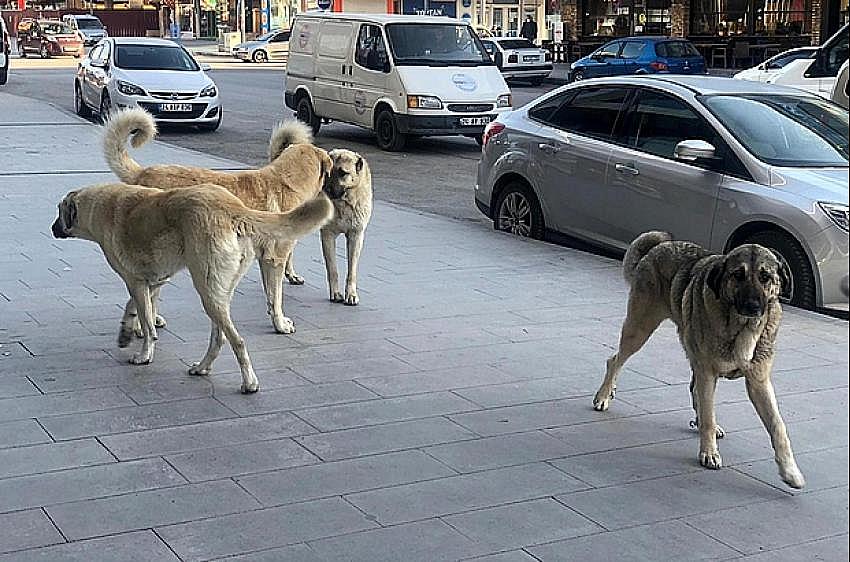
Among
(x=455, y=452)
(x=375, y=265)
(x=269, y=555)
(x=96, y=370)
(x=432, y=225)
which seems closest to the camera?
(x=269, y=555)

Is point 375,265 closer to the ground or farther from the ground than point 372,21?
closer to the ground

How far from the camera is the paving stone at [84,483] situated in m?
4.66

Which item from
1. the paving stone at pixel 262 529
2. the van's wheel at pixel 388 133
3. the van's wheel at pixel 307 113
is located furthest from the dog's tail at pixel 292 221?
the van's wheel at pixel 307 113

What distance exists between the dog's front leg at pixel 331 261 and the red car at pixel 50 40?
48303mm

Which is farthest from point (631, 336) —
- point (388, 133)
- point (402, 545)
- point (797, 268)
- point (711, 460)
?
point (388, 133)

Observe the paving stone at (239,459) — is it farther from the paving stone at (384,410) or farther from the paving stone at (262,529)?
the paving stone at (262,529)

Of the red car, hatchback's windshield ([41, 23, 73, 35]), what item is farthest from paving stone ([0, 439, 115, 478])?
hatchback's windshield ([41, 23, 73, 35])

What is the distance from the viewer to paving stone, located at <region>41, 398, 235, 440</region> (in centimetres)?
550

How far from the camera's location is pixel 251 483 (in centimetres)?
489

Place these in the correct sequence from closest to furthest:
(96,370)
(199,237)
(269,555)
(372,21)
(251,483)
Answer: (269,555)
(251,483)
(199,237)
(96,370)
(372,21)

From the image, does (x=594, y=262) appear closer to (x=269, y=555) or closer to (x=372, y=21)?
(x=269, y=555)

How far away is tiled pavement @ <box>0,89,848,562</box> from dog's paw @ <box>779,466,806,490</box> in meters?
0.04

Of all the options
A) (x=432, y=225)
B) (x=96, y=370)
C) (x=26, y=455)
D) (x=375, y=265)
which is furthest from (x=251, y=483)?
(x=432, y=225)

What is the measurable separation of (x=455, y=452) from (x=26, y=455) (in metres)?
1.92
